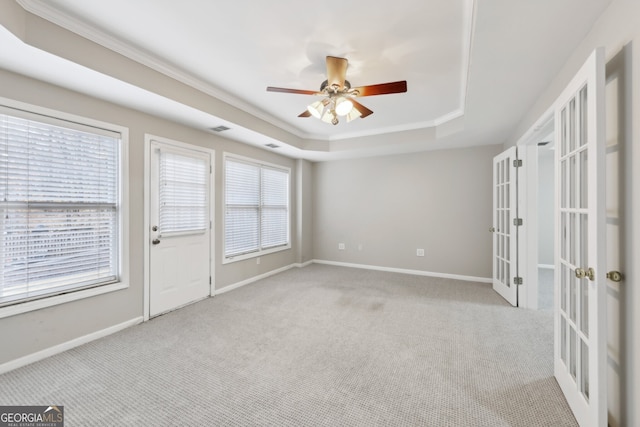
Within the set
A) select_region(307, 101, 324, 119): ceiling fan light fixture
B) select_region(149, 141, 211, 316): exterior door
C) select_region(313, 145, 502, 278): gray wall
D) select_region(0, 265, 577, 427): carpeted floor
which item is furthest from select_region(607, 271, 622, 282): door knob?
select_region(149, 141, 211, 316): exterior door

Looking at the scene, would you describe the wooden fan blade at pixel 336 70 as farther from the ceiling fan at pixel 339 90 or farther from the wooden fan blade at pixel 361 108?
the wooden fan blade at pixel 361 108

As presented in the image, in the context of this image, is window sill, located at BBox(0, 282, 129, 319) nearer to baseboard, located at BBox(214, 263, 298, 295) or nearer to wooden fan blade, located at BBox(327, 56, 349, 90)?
baseboard, located at BBox(214, 263, 298, 295)

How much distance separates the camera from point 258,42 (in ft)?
7.25

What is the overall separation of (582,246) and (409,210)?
3.59 metres

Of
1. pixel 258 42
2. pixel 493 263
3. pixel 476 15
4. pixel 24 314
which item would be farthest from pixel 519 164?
pixel 24 314

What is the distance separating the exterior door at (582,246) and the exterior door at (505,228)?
5.78 feet

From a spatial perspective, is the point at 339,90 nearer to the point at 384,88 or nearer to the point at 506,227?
the point at 384,88

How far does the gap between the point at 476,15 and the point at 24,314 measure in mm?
3986

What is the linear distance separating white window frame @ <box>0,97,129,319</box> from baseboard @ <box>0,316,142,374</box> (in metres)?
0.38

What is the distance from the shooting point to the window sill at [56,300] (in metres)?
2.12

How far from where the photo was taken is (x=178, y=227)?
11.3ft

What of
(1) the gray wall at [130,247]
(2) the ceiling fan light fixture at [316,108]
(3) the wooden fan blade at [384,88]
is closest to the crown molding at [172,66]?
(3) the wooden fan blade at [384,88]

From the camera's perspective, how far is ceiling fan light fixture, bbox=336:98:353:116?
2439 millimetres

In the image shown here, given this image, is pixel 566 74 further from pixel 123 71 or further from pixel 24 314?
pixel 24 314
